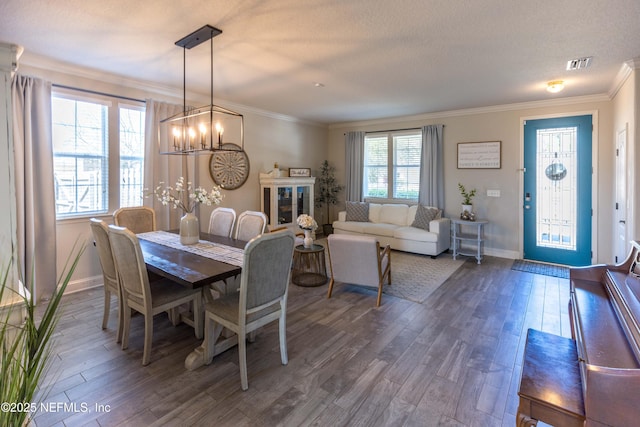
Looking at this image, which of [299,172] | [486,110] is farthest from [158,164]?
[486,110]

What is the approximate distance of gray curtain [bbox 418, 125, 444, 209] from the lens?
6078mm

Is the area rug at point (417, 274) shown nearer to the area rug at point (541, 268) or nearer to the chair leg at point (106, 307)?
the area rug at point (541, 268)

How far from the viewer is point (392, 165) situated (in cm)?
683

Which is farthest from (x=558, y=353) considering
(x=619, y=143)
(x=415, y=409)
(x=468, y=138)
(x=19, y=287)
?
(x=468, y=138)

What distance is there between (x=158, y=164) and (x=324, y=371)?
3.59m

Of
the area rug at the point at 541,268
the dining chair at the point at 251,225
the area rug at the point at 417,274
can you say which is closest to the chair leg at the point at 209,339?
the dining chair at the point at 251,225

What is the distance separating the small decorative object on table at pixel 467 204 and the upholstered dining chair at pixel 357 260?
8.65 ft

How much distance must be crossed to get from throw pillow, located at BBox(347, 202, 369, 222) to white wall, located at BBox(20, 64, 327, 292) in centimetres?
137

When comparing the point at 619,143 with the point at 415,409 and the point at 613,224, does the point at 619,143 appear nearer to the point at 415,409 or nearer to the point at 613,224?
the point at 613,224

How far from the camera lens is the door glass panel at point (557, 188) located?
4938mm

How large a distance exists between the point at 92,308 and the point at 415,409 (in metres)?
3.32

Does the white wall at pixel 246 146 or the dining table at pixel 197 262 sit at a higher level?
the white wall at pixel 246 146

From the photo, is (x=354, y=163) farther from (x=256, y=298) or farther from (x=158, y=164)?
(x=256, y=298)

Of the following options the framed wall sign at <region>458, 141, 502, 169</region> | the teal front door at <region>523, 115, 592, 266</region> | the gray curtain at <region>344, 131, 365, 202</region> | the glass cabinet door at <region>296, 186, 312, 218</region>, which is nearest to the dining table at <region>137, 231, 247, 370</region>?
the glass cabinet door at <region>296, 186, 312, 218</region>
